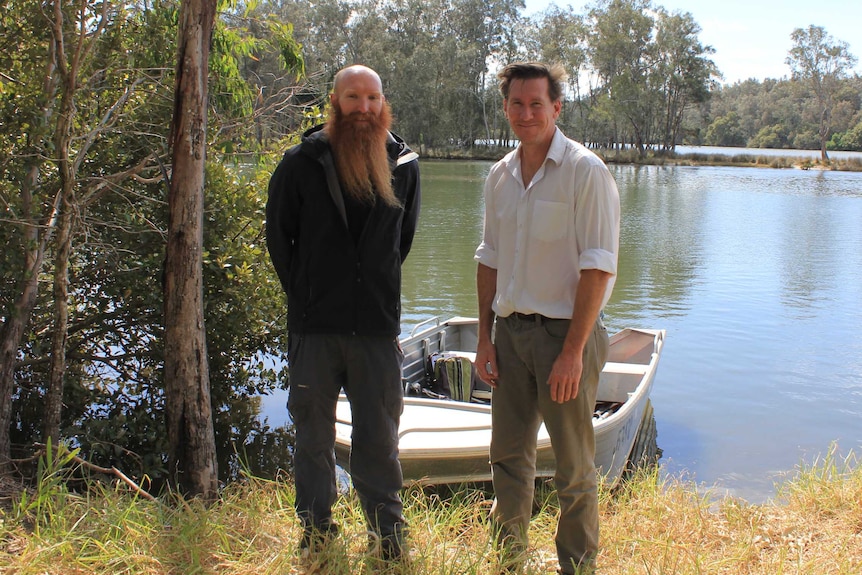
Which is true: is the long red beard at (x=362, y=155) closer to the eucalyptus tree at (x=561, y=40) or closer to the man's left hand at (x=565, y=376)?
the man's left hand at (x=565, y=376)

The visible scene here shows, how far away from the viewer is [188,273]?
3.68 meters

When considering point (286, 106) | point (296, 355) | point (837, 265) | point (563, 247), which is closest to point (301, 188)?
point (296, 355)

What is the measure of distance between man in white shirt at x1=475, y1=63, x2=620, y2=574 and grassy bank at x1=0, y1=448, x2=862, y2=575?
0.31 meters

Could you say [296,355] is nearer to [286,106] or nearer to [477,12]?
[286,106]

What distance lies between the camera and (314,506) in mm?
3070

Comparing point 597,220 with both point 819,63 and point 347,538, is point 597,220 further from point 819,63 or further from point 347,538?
point 819,63

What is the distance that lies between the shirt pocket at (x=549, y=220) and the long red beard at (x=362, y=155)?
51 cm

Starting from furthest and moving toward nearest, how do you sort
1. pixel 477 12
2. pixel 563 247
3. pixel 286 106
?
pixel 477 12
pixel 286 106
pixel 563 247

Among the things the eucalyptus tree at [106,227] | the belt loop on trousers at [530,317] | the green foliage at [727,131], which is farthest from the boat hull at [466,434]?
the green foliage at [727,131]

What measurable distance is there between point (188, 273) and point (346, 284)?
1.10m

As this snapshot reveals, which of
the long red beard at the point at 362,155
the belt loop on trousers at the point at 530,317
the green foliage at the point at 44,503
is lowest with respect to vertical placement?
the green foliage at the point at 44,503

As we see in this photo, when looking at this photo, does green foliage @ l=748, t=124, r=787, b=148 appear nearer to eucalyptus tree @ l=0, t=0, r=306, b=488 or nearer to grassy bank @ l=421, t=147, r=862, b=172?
grassy bank @ l=421, t=147, r=862, b=172

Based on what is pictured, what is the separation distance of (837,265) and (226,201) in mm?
16739

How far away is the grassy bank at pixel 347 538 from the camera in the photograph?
296cm
